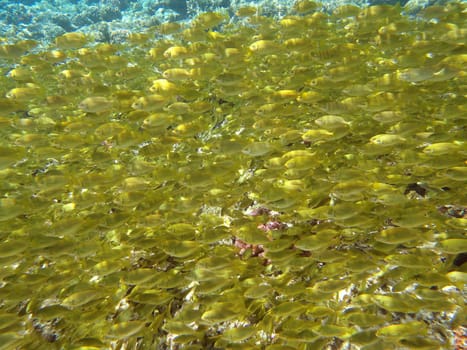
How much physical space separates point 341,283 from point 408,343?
645mm

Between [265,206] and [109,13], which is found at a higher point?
[109,13]

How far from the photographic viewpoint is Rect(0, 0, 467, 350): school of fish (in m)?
3.20

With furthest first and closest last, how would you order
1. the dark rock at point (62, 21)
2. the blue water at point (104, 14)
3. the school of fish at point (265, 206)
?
the dark rock at point (62, 21) → the blue water at point (104, 14) → the school of fish at point (265, 206)

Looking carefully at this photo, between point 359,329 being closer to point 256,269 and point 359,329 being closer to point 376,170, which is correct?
point 256,269

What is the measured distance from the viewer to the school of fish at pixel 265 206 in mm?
3197

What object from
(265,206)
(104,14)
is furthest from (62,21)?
(265,206)

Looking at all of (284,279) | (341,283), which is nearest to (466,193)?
(341,283)

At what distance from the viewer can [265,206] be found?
3656 mm

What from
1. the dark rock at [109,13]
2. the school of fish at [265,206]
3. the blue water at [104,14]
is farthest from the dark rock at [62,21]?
the school of fish at [265,206]

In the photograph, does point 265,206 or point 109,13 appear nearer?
point 265,206

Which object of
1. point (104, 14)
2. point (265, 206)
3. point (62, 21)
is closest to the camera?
point (265, 206)

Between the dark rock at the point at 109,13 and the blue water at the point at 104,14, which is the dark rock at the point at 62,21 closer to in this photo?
the blue water at the point at 104,14

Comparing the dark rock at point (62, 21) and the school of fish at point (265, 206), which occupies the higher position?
the dark rock at point (62, 21)

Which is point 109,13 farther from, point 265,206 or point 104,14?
point 265,206
